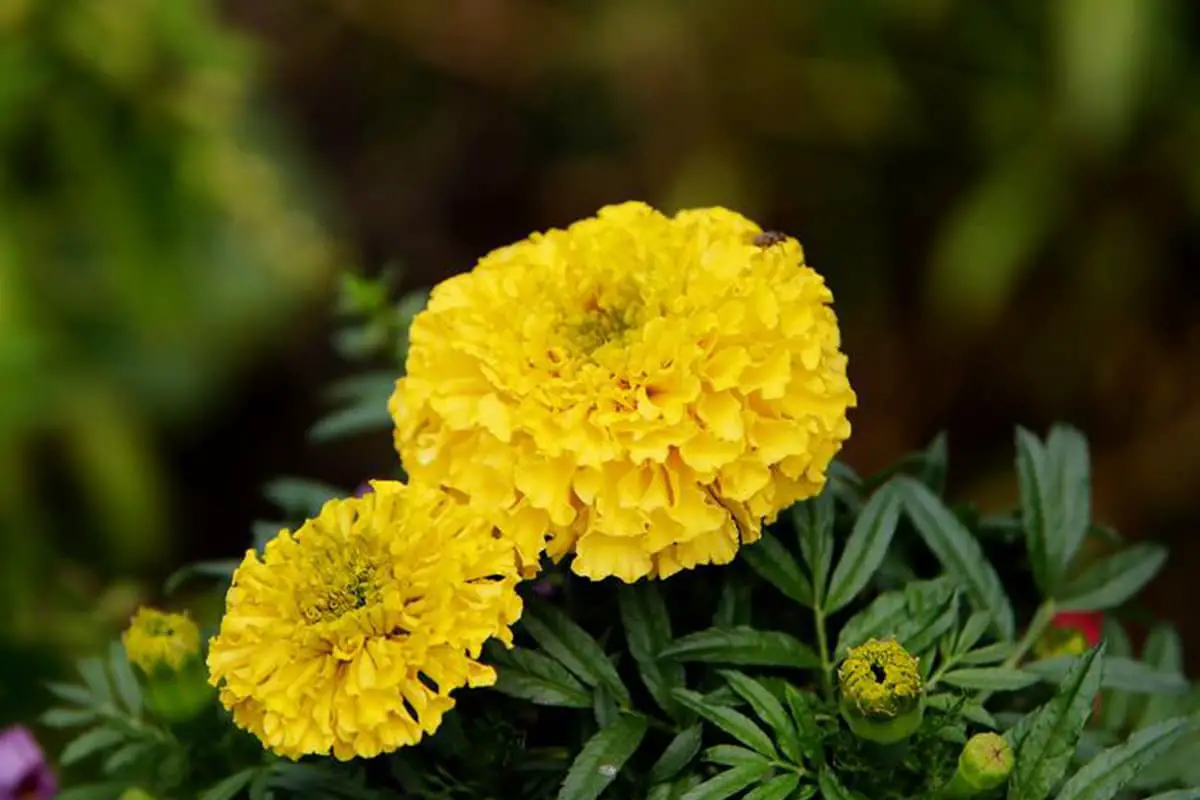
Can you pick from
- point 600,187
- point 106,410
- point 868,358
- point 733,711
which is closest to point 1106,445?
point 868,358

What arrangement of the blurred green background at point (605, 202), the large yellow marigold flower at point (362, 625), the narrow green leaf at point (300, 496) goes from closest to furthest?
1. the large yellow marigold flower at point (362, 625)
2. the narrow green leaf at point (300, 496)
3. the blurred green background at point (605, 202)

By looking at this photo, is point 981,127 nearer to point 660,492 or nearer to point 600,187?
point 600,187

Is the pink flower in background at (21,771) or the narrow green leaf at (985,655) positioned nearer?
the narrow green leaf at (985,655)

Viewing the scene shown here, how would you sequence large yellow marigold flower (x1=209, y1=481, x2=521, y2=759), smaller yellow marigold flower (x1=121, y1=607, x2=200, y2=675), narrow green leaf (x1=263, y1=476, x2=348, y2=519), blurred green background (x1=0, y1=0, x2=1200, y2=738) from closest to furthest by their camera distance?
large yellow marigold flower (x1=209, y1=481, x2=521, y2=759)
smaller yellow marigold flower (x1=121, y1=607, x2=200, y2=675)
narrow green leaf (x1=263, y1=476, x2=348, y2=519)
blurred green background (x1=0, y1=0, x2=1200, y2=738)

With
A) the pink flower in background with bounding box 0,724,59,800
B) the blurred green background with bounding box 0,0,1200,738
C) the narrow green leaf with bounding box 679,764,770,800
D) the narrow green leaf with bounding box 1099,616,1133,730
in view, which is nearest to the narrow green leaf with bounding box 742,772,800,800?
the narrow green leaf with bounding box 679,764,770,800

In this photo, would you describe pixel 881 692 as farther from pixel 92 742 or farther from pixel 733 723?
pixel 92 742

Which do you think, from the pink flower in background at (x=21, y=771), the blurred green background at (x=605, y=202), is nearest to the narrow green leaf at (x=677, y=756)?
the pink flower in background at (x=21, y=771)

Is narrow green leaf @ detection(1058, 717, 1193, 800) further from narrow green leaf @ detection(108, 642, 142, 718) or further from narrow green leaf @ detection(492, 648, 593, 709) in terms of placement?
narrow green leaf @ detection(108, 642, 142, 718)

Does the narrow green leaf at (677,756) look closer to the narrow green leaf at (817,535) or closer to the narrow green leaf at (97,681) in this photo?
the narrow green leaf at (817,535)
